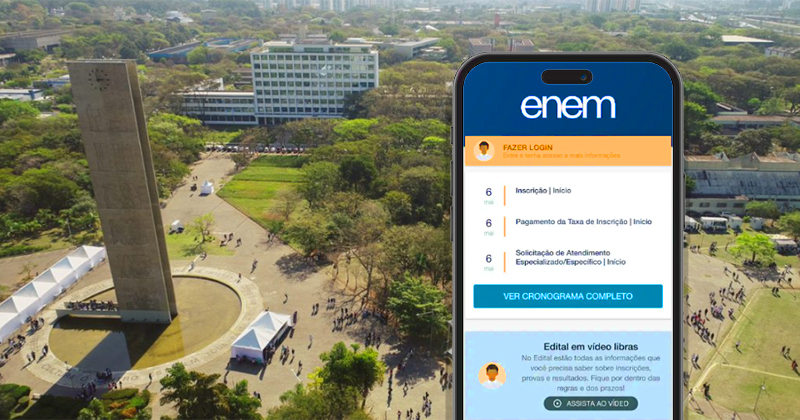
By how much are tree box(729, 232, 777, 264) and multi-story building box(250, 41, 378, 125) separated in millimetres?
45850

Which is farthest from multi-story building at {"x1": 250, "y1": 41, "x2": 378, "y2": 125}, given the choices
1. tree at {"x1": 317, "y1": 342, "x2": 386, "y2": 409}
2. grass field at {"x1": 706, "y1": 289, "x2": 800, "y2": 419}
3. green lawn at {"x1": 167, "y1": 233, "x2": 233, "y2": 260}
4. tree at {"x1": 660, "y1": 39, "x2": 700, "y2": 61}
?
tree at {"x1": 660, "y1": 39, "x2": 700, "y2": 61}

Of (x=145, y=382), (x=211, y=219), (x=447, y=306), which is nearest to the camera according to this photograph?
(x=145, y=382)

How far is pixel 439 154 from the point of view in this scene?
43000mm

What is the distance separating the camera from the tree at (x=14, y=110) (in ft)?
173

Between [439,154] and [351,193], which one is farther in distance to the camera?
[439,154]

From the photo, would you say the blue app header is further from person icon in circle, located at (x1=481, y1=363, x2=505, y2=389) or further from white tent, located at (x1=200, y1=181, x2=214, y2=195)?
white tent, located at (x1=200, y1=181, x2=214, y2=195)

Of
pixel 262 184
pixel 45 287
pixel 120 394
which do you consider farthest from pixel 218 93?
pixel 120 394

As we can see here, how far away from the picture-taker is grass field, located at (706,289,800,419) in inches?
782

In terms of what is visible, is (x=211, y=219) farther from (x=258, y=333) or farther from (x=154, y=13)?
(x=154, y=13)

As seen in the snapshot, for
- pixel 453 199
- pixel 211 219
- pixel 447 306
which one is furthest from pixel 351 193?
pixel 453 199

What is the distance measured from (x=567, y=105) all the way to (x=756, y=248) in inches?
1318

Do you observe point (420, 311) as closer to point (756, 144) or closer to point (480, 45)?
point (756, 144)

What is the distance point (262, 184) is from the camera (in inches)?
1767

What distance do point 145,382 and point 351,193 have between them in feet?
57.7
